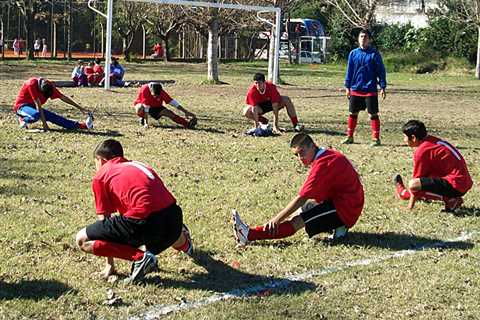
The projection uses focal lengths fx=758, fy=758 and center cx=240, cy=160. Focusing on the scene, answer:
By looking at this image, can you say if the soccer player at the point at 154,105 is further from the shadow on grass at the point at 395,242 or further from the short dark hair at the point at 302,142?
the short dark hair at the point at 302,142

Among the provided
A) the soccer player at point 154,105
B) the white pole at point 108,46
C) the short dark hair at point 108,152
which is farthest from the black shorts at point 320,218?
the white pole at point 108,46

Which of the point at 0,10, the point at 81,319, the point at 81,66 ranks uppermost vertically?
the point at 0,10

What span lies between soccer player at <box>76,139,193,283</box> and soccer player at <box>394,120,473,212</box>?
134 inches

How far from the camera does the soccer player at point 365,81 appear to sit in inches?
515

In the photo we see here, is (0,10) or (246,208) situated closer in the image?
(246,208)

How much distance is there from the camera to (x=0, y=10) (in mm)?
45875

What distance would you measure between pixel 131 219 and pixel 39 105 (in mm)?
7727

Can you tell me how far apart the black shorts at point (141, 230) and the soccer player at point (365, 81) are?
7.71m

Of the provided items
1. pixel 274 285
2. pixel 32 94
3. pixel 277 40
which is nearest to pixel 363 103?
pixel 32 94

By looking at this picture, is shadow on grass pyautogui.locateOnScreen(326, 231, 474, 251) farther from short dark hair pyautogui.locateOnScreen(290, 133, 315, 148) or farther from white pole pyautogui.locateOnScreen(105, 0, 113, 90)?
white pole pyautogui.locateOnScreen(105, 0, 113, 90)

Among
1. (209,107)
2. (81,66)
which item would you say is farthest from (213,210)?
(81,66)

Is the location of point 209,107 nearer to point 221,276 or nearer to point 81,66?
point 81,66

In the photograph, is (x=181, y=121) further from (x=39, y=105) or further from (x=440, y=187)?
(x=440, y=187)

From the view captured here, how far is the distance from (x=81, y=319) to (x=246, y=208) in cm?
348
